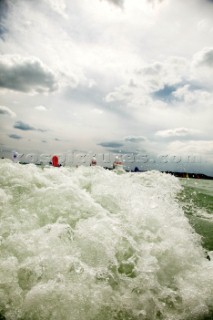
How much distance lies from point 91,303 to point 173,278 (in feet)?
5.58

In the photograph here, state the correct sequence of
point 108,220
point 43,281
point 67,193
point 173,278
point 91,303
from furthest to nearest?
1. point 67,193
2. point 108,220
3. point 173,278
4. point 43,281
5. point 91,303

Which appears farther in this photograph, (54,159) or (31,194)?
(54,159)

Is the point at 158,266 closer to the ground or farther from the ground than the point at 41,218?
closer to the ground

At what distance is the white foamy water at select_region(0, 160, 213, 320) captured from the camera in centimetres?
376

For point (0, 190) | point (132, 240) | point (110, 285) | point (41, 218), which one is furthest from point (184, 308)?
point (0, 190)

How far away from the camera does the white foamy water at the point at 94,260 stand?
12.3ft

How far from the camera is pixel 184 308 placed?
3.97 metres

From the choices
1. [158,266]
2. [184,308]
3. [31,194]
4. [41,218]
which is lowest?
[184,308]

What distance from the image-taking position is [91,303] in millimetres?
3783

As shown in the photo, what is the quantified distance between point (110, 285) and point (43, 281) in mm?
1041

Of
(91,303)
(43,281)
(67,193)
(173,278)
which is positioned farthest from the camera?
(67,193)

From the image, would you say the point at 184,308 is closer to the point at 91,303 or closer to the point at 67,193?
the point at 91,303

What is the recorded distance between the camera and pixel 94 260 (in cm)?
473

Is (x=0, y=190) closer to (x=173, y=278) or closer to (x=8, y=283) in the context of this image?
(x=8, y=283)
